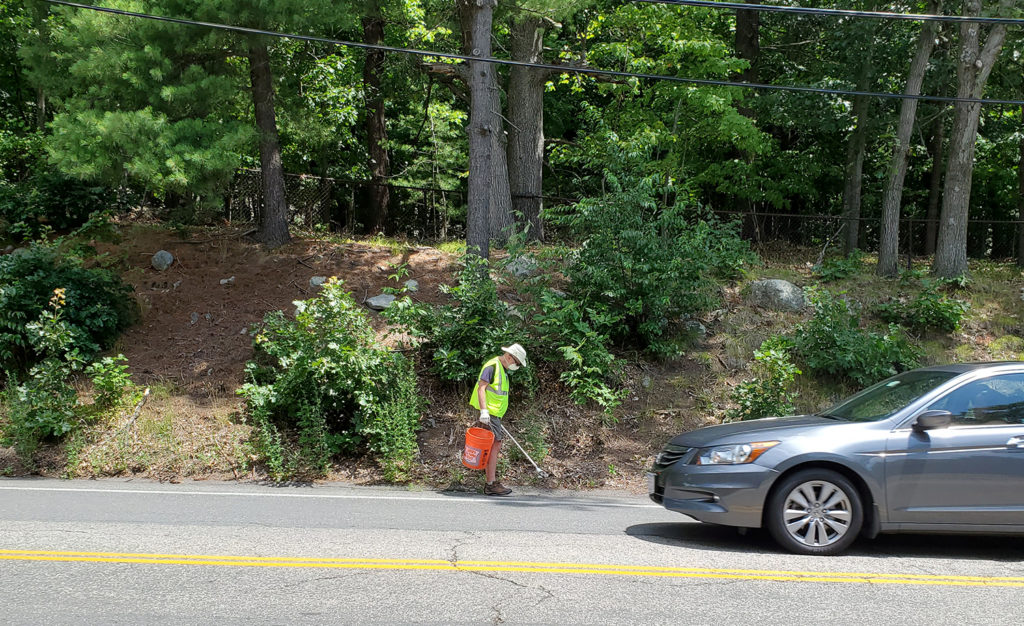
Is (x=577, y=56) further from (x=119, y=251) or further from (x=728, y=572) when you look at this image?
(x=728, y=572)

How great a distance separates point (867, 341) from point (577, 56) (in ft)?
37.9

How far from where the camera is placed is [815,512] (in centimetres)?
612

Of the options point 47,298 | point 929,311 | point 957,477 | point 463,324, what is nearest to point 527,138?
point 463,324

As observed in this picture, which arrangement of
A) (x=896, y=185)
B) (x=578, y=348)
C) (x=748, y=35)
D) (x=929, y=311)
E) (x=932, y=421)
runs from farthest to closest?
(x=748, y=35) < (x=896, y=185) < (x=929, y=311) < (x=578, y=348) < (x=932, y=421)

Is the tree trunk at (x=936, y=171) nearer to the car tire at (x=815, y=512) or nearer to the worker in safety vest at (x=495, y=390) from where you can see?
the worker in safety vest at (x=495, y=390)

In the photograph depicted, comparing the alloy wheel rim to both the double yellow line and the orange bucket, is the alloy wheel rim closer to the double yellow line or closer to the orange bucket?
the double yellow line

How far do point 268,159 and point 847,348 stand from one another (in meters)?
12.0

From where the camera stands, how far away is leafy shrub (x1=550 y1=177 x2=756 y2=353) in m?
12.6

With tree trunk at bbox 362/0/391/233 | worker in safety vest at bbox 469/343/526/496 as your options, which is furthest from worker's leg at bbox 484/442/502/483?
tree trunk at bbox 362/0/391/233

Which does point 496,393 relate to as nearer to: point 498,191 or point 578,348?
point 578,348

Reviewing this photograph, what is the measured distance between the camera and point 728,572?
18.4 ft

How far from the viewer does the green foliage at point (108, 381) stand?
1130 centimetres

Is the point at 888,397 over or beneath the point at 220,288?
beneath

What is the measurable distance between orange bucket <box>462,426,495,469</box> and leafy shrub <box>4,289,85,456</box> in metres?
6.04
